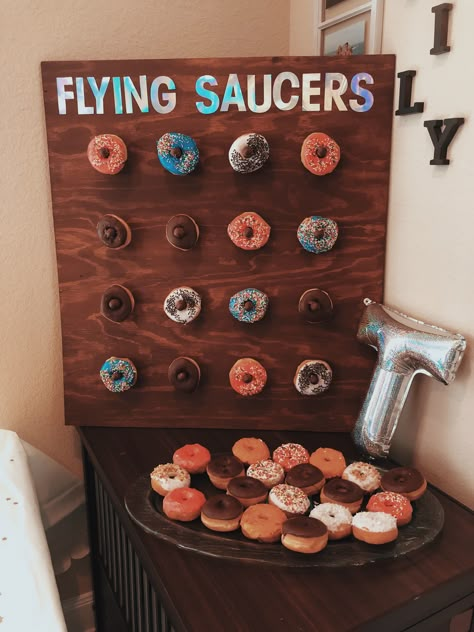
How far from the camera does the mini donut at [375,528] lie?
104 centimetres

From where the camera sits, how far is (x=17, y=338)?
5.12 feet

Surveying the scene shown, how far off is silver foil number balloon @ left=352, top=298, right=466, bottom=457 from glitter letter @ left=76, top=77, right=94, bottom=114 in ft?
2.69

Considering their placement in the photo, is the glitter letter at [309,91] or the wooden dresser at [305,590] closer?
the wooden dresser at [305,590]

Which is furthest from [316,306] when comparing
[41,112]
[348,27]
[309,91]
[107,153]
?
[41,112]

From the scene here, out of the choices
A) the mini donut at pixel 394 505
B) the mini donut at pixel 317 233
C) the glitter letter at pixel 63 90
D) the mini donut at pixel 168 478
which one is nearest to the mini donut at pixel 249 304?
the mini donut at pixel 317 233

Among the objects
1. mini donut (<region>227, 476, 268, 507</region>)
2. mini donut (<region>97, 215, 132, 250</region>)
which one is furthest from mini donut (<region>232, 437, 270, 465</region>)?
mini donut (<region>97, 215, 132, 250</region>)

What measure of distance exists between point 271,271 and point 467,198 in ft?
1.57

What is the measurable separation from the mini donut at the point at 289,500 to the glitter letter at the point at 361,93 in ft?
2.83

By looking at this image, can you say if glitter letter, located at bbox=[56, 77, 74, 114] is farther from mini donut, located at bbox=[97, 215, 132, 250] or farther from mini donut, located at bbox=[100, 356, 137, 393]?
mini donut, located at bbox=[100, 356, 137, 393]

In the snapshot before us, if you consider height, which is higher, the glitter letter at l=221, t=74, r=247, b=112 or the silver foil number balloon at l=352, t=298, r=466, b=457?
the glitter letter at l=221, t=74, r=247, b=112

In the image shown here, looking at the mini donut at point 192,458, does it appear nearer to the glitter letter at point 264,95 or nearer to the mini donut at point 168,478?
the mini donut at point 168,478

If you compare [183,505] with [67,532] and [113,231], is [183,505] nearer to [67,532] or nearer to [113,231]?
[113,231]

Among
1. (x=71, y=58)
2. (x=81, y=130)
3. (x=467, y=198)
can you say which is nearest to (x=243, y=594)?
(x=467, y=198)

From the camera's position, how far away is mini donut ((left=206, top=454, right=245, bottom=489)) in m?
1.21
